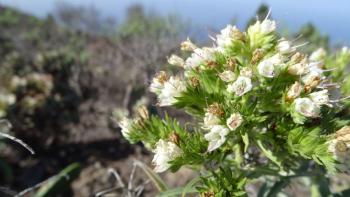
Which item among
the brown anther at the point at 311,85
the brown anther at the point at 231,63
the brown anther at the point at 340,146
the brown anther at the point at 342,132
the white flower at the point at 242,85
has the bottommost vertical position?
the brown anther at the point at 340,146

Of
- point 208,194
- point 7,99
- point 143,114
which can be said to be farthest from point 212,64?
point 7,99

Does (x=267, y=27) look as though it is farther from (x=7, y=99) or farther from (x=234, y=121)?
(x=7, y=99)

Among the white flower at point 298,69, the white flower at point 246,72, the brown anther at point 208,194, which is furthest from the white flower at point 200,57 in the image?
the brown anther at point 208,194

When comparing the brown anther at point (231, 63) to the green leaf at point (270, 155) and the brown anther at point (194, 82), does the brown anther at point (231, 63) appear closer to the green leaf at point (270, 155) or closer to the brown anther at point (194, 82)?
the brown anther at point (194, 82)

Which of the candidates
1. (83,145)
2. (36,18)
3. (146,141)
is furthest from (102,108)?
(36,18)

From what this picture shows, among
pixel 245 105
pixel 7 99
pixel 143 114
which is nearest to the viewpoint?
pixel 245 105

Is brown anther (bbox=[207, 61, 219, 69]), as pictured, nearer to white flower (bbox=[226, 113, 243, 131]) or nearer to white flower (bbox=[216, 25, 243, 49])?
white flower (bbox=[216, 25, 243, 49])
